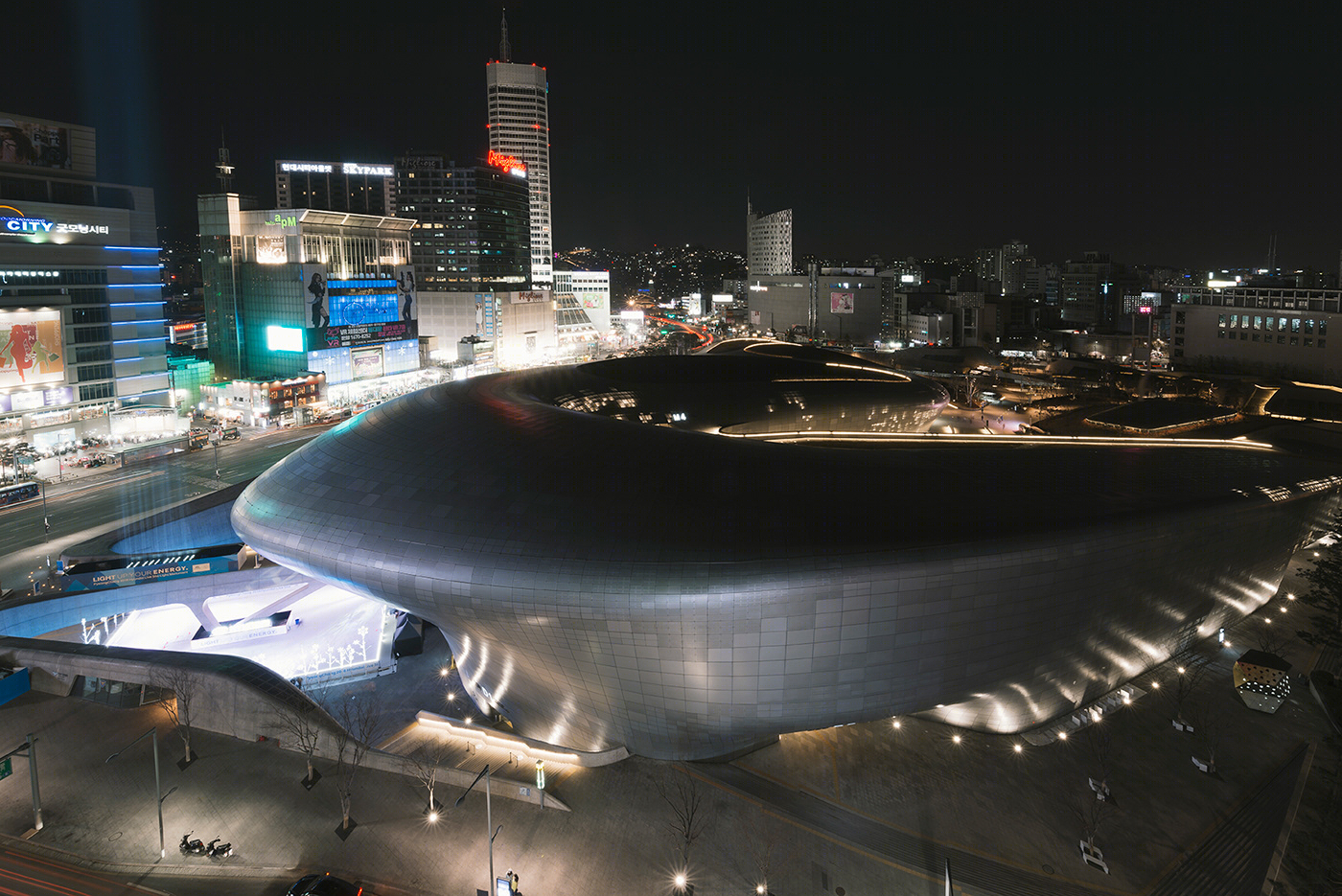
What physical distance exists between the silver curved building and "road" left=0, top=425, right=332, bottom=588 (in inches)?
1034

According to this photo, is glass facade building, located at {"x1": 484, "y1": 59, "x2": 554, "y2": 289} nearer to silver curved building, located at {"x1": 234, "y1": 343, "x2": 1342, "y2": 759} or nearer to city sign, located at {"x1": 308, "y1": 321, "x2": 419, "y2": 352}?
city sign, located at {"x1": 308, "y1": 321, "x2": 419, "y2": 352}

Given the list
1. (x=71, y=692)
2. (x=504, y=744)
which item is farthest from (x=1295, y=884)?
(x=71, y=692)

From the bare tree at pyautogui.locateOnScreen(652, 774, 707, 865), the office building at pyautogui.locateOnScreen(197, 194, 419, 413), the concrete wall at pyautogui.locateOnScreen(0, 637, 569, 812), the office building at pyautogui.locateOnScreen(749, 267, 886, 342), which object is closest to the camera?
the bare tree at pyautogui.locateOnScreen(652, 774, 707, 865)

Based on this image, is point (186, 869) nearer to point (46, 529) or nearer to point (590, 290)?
point (46, 529)

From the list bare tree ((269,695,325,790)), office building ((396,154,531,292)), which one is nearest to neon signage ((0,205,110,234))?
bare tree ((269,695,325,790))

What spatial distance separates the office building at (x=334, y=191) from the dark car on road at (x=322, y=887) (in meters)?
142

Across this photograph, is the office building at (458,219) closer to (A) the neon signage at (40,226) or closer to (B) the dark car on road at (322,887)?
(A) the neon signage at (40,226)

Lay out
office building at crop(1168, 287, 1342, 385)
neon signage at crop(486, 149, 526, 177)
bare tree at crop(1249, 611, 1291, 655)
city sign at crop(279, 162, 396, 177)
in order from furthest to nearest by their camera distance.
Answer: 1. neon signage at crop(486, 149, 526, 177)
2. city sign at crop(279, 162, 396, 177)
3. office building at crop(1168, 287, 1342, 385)
4. bare tree at crop(1249, 611, 1291, 655)

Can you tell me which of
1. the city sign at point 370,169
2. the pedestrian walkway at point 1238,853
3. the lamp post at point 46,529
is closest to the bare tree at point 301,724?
the lamp post at point 46,529

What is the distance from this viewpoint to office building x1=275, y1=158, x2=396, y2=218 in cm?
14662

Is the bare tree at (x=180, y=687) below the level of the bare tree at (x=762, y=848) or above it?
above

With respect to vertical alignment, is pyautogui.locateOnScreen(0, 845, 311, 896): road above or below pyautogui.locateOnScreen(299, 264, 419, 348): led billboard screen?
below

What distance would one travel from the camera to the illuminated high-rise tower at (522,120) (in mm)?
192125

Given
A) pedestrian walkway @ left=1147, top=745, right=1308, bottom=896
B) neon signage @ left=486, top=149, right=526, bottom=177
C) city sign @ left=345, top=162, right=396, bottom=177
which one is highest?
neon signage @ left=486, top=149, right=526, bottom=177
